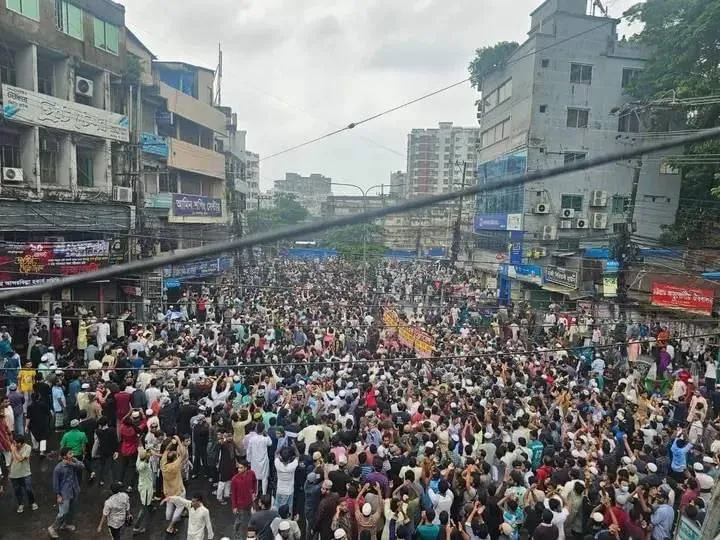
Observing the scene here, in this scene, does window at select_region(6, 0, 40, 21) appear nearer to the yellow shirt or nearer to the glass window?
the yellow shirt

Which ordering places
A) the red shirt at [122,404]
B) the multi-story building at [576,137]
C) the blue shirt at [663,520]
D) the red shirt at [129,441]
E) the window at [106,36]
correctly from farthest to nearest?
the multi-story building at [576,137] → the window at [106,36] → the red shirt at [122,404] → the red shirt at [129,441] → the blue shirt at [663,520]

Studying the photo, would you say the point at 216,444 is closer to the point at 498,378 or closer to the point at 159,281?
the point at 498,378

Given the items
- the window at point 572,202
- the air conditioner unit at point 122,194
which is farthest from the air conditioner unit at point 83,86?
the window at point 572,202

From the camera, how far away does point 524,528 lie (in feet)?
19.3

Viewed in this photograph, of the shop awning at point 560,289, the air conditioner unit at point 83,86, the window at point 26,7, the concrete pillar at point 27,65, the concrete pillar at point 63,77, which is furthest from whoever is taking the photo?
the shop awning at point 560,289

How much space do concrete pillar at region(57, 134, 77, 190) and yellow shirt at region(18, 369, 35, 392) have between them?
32.4ft

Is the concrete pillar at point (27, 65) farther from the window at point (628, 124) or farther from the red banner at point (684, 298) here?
the window at point (628, 124)

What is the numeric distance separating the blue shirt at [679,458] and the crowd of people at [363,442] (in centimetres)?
2

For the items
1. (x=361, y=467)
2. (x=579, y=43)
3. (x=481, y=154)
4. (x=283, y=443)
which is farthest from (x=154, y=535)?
(x=481, y=154)

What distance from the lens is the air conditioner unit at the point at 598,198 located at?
25828mm

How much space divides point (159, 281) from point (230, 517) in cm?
1463

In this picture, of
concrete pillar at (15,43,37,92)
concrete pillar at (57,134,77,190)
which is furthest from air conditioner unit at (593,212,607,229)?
concrete pillar at (15,43,37,92)

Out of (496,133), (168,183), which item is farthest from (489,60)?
(168,183)

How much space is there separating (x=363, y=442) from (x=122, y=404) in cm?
391
